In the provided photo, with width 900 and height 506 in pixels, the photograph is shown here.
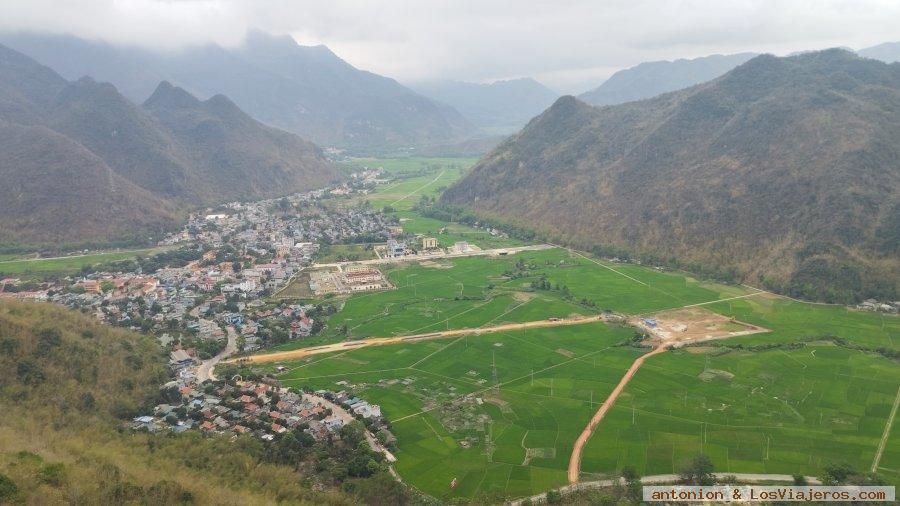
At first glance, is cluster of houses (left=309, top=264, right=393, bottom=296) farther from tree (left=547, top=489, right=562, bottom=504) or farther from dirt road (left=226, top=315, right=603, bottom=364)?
tree (left=547, top=489, right=562, bottom=504)

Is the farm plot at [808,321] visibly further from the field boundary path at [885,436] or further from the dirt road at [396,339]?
the dirt road at [396,339]

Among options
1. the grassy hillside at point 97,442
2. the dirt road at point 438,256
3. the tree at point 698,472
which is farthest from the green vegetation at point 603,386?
the dirt road at point 438,256

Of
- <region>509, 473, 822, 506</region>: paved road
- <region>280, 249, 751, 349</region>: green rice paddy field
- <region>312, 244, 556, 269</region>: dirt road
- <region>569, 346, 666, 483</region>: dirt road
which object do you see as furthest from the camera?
<region>312, 244, 556, 269</region>: dirt road

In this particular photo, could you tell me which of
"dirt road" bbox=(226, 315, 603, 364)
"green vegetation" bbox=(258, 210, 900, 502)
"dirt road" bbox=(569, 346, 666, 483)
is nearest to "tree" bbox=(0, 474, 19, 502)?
"green vegetation" bbox=(258, 210, 900, 502)

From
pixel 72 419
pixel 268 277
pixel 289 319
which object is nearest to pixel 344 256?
pixel 268 277

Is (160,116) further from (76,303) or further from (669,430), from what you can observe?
(669,430)

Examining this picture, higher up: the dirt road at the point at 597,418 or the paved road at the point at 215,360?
the paved road at the point at 215,360

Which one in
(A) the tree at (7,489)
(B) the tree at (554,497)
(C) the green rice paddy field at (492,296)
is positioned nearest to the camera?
(A) the tree at (7,489)
